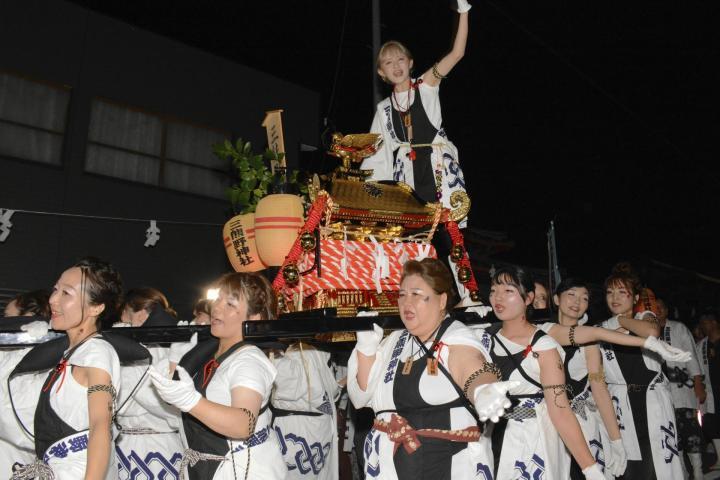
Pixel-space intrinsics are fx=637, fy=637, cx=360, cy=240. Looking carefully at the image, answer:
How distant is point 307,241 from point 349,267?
1.46 feet

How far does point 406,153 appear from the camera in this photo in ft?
18.2

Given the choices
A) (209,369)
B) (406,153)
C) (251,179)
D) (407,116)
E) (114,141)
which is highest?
(114,141)

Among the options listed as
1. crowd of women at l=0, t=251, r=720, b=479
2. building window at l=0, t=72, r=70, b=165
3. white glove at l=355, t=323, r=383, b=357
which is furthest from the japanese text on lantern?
building window at l=0, t=72, r=70, b=165

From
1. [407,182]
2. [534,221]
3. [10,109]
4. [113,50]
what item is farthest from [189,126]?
[534,221]

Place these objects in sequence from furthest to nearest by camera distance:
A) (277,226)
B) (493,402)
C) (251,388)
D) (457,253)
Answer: (457,253), (277,226), (251,388), (493,402)

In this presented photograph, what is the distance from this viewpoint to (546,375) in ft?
13.3

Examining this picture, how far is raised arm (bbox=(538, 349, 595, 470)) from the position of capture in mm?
3797

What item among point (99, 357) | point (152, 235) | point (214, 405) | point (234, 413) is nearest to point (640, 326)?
point (234, 413)

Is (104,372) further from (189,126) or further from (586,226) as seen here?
(586,226)

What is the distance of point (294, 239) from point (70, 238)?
7.19m

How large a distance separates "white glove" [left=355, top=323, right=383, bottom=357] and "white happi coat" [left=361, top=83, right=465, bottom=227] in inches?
77.7

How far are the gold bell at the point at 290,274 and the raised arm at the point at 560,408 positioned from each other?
67.6 inches

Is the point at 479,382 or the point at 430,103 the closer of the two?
the point at 479,382

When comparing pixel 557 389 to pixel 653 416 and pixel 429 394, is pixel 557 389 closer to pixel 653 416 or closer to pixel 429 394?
pixel 429 394
